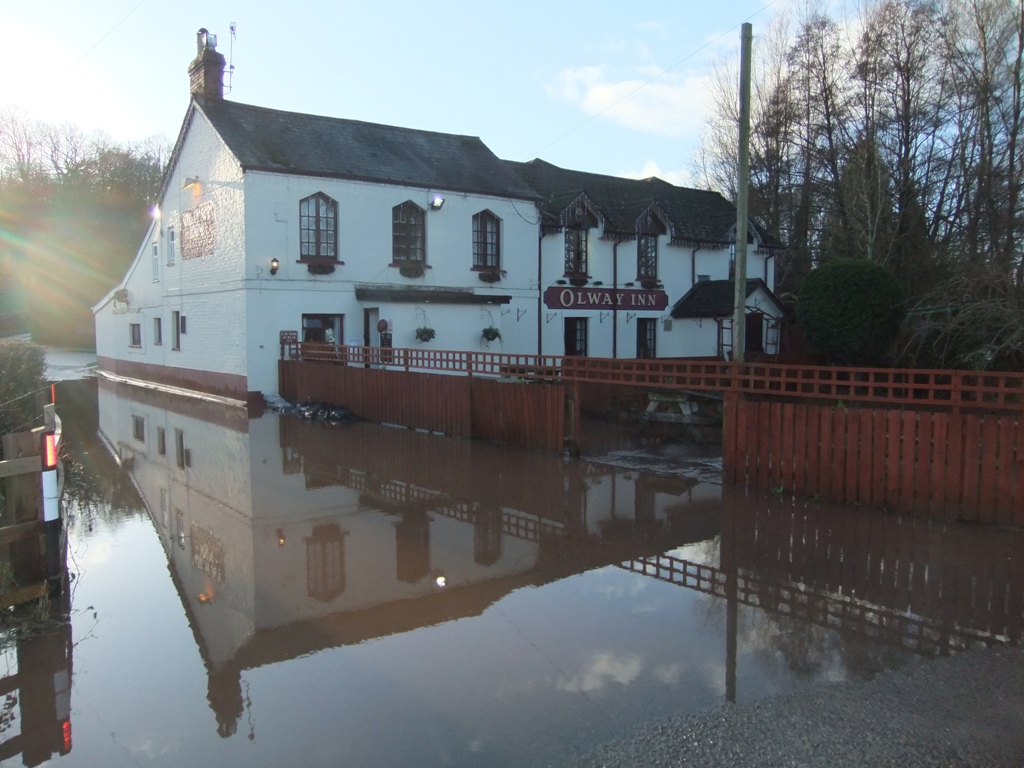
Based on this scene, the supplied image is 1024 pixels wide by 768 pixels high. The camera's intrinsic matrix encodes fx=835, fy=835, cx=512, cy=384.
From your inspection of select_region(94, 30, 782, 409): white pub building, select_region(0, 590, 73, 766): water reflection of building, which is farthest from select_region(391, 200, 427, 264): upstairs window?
select_region(0, 590, 73, 766): water reflection of building

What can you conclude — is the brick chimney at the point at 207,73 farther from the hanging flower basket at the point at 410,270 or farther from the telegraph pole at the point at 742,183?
the telegraph pole at the point at 742,183

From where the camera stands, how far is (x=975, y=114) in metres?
25.5

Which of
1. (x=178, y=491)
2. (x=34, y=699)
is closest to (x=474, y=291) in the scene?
(x=178, y=491)

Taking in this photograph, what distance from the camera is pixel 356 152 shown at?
23438 millimetres

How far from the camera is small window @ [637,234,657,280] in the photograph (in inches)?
1101

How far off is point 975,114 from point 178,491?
25432 millimetres

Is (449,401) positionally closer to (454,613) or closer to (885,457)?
(885,457)

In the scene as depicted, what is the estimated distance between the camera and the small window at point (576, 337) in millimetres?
26969

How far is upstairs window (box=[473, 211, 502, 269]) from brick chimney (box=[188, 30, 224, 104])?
26.3 ft

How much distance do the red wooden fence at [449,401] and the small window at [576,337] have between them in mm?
9503

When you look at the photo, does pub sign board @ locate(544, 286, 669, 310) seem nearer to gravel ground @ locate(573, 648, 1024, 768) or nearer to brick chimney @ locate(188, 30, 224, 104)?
brick chimney @ locate(188, 30, 224, 104)

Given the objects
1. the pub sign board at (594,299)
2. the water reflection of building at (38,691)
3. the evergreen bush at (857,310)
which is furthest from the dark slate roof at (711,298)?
the water reflection of building at (38,691)

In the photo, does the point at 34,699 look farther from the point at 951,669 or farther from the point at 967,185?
the point at 967,185

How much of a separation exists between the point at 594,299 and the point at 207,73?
12.5 metres
